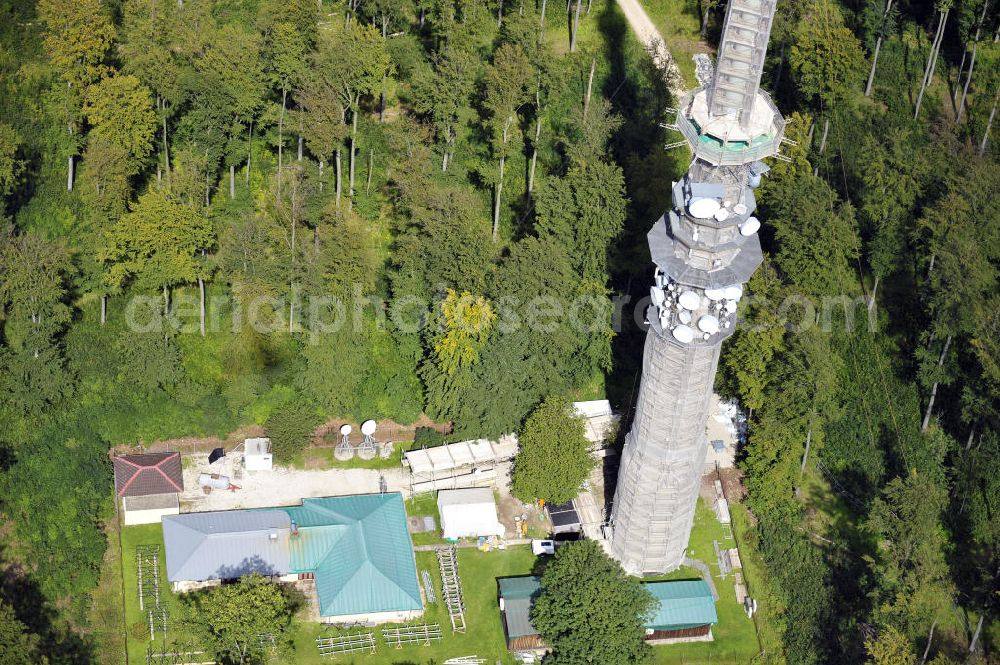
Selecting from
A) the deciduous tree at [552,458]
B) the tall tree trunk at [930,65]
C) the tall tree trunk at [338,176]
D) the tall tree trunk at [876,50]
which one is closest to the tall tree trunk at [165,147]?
the tall tree trunk at [338,176]

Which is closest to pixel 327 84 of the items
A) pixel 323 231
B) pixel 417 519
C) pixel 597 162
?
pixel 323 231

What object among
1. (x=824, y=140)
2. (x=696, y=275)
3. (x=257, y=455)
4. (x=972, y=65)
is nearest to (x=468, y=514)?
(x=257, y=455)

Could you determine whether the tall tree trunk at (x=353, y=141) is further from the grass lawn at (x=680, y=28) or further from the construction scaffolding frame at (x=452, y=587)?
the construction scaffolding frame at (x=452, y=587)

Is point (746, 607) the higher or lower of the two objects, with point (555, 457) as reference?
lower

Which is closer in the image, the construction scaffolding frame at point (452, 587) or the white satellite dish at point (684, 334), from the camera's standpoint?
the white satellite dish at point (684, 334)

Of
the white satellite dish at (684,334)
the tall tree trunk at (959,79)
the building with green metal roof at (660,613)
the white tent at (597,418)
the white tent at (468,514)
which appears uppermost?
the white satellite dish at (684,334)

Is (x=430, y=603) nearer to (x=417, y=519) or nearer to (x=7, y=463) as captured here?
(x=417, y=519)
